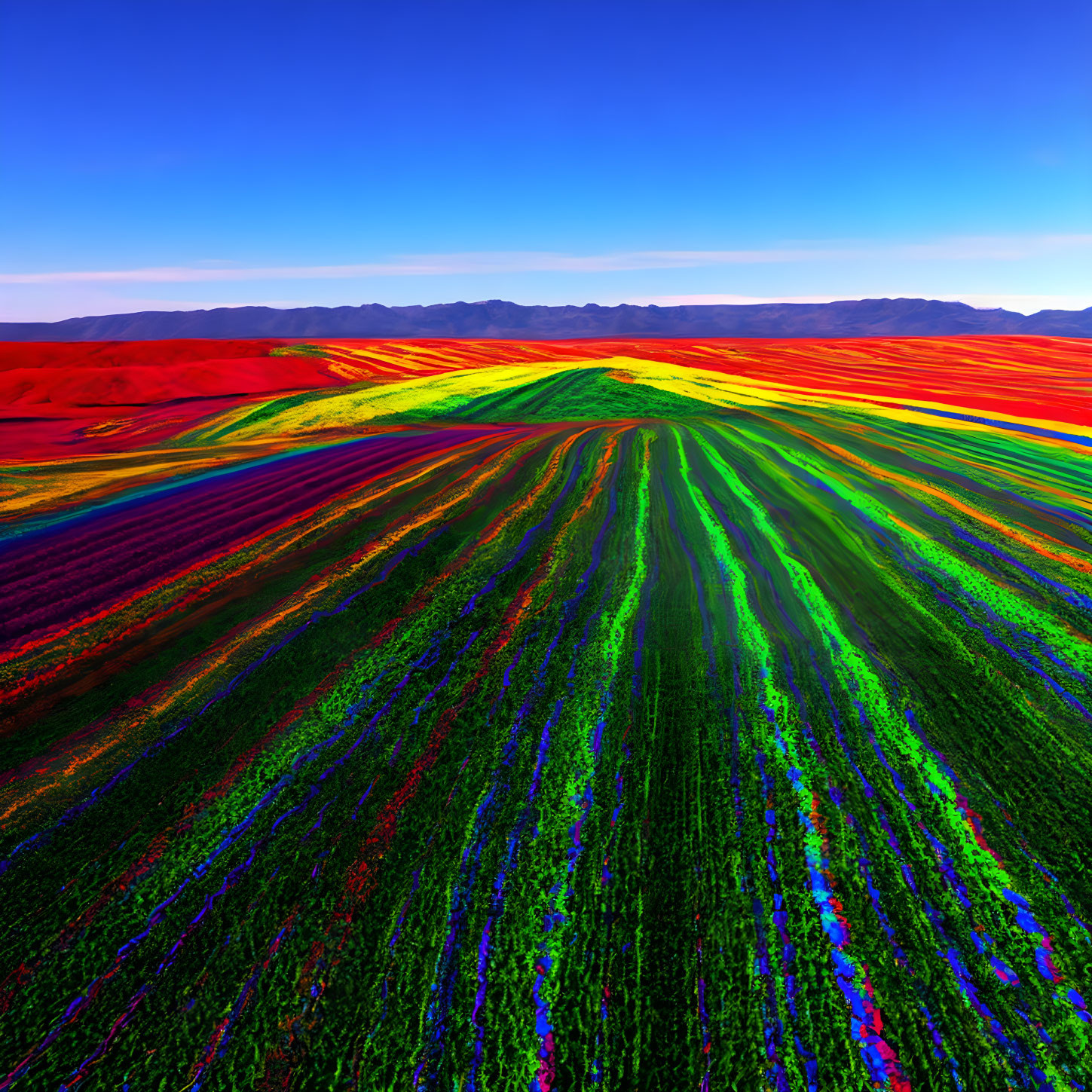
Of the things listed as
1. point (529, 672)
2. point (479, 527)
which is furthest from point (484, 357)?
point (529, 672)

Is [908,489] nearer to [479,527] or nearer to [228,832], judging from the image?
[479,527]

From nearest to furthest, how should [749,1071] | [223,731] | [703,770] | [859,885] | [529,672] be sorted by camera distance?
[749,1071] → [859,885] → [703,770] → [223,731] → [529,672]

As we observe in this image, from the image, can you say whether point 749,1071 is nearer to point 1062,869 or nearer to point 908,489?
point 1062,869

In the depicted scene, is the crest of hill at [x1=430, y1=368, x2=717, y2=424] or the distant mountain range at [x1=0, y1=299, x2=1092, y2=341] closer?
the crest of hill at [x1=430, y1=368, x2=717, y2=424]

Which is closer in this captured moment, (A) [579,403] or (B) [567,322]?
(A) [579,403]

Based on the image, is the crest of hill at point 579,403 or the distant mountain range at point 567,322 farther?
the distant mountain range at point 567,322

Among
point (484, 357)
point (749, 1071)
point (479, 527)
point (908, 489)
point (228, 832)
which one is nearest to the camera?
point (749, 1071)

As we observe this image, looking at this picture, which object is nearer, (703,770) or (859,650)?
(703,770)
